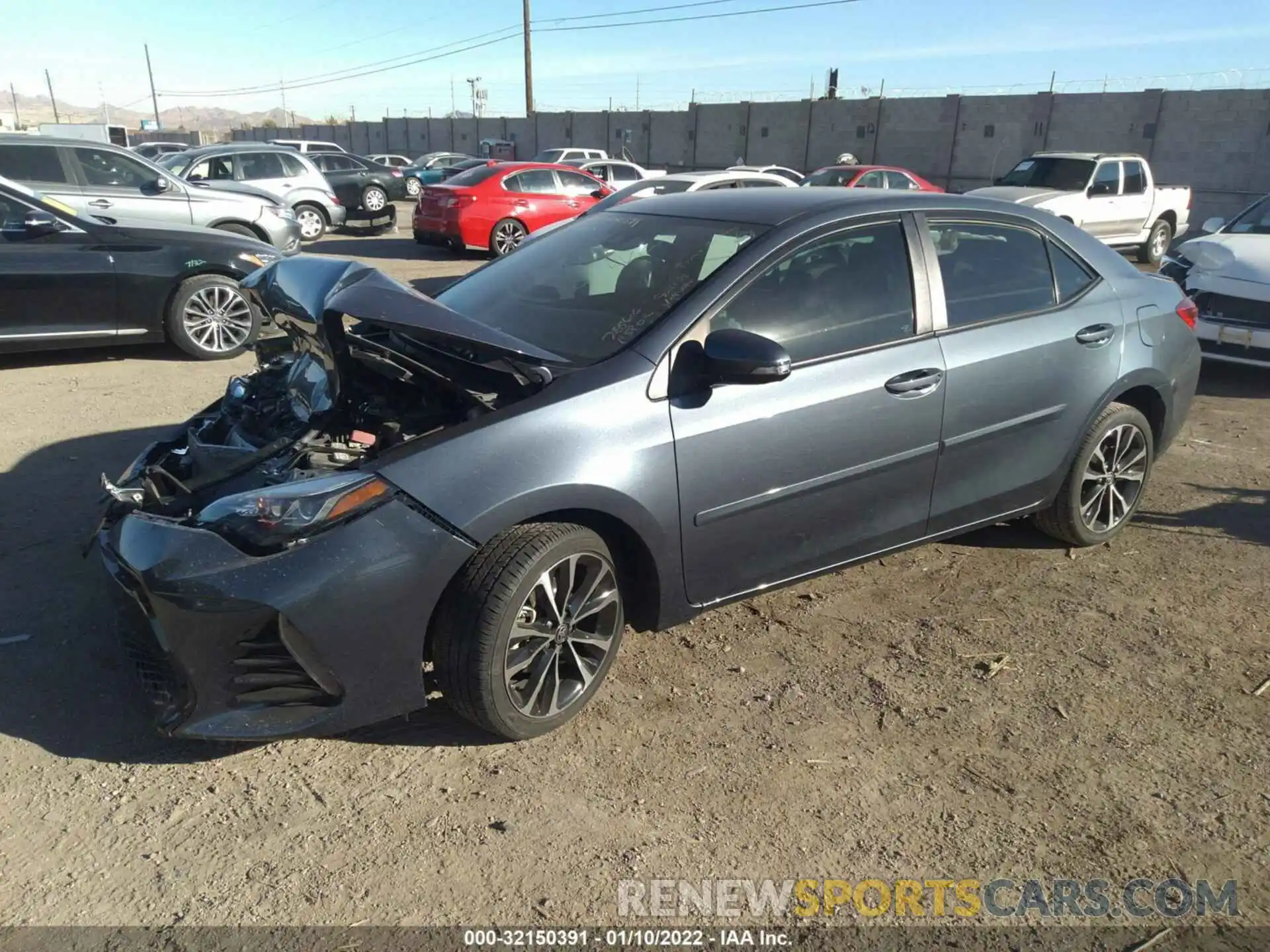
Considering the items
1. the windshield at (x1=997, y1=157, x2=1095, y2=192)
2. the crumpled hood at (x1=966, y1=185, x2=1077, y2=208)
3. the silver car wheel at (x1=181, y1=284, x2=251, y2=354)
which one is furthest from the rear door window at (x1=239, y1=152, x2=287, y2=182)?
the windshield at (x1=997, y1=157, x2=1095, y2=192)

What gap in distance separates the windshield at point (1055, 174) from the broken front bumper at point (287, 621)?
49.3 ft

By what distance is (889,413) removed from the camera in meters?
3.64

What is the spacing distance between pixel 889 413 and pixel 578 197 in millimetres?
13446

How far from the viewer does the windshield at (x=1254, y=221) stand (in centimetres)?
870

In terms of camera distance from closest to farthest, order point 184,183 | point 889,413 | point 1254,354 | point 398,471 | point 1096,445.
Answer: point 398,471
point 889,413
point 1096,445
point 1254,354
point 184,183

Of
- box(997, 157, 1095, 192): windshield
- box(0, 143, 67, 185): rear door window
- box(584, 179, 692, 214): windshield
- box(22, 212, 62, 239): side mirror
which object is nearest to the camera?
box(584, 179, 692, 214): windshield

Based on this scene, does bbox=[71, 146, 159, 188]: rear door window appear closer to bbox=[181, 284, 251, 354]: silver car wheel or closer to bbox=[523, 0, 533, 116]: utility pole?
bbox=[181, 284, 251, 354]: silver car wheel

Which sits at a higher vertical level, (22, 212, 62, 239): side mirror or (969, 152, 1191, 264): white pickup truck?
(22, 212, 62, 239): side mirror

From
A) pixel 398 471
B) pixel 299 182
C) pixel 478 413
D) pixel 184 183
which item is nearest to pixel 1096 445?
pixel 478 413

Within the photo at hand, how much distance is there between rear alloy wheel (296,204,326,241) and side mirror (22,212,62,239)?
945 cm

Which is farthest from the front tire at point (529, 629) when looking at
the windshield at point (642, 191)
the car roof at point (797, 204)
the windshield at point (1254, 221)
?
the windshield at point (1254, 221)

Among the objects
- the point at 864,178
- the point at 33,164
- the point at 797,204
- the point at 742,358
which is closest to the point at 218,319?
the point at 33,164

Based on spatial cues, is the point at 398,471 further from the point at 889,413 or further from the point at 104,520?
the point at 889,413

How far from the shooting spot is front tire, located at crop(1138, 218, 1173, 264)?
53.9 feet
